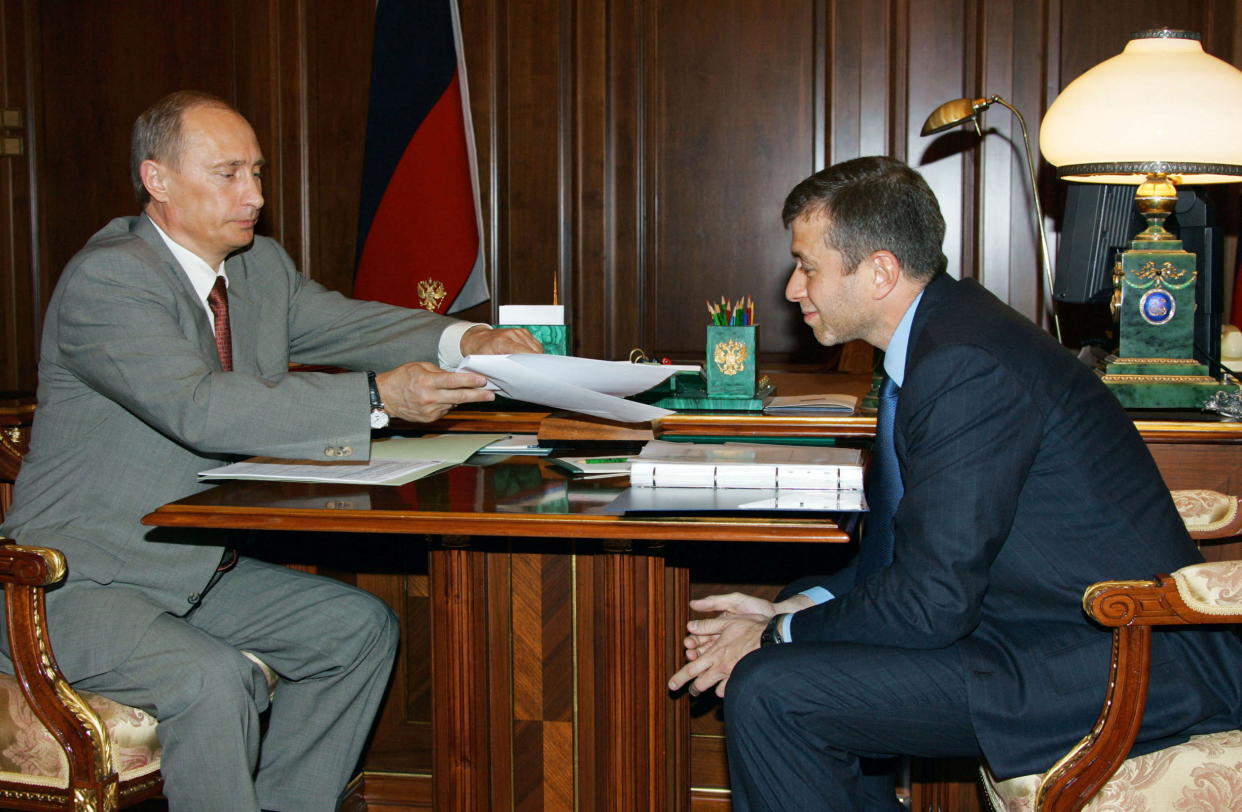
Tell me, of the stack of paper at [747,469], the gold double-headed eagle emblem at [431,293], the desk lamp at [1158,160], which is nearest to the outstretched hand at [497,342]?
the stack of paper at [747,469]

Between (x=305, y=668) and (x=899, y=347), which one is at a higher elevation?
(x=899, y=347)

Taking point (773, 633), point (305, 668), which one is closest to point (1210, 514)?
point (773, 633)

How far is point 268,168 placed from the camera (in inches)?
164

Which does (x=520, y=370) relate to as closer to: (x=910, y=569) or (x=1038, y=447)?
(x=910, y=569)

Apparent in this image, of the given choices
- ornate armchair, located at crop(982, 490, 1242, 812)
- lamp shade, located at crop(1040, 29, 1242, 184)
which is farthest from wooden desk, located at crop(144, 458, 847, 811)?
lamp shade, located at crop(1040, 29, 1242, 184)

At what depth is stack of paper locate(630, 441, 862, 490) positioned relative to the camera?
1605 millimetres

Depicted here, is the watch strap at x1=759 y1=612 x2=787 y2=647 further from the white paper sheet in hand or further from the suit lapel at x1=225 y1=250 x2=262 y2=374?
the suit lapel at x1=225 y1=250 x2=262 y2=374

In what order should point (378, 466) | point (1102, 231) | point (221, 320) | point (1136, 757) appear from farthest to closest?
point (1102, 231) → point (221, 320) → point (378, 466) → point (1136, 757)

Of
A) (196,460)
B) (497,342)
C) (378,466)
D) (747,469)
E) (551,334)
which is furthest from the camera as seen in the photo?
(551,334)

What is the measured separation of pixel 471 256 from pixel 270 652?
2093 millimetres

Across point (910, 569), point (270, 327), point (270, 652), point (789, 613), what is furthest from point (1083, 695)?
point (270, 327)

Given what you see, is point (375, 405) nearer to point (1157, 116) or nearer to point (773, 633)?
point (773, 633)

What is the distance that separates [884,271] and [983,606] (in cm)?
53

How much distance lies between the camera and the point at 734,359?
7.81 feet
